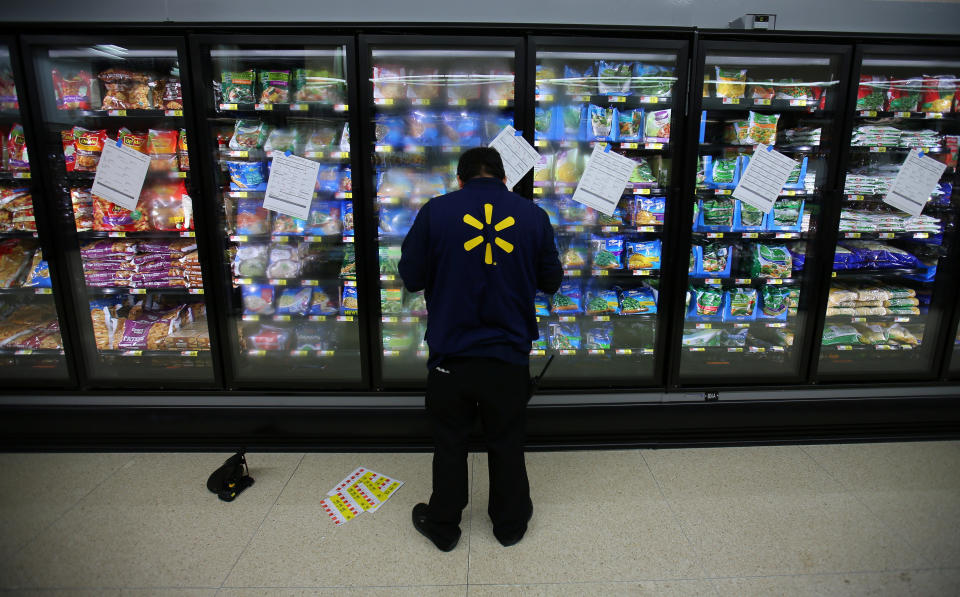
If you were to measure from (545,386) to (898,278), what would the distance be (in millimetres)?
2679

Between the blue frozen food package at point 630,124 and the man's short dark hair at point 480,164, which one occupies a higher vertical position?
the blue frozen food package at point 630,124

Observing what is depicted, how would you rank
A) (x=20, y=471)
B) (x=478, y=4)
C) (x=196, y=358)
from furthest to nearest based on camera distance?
1. (x=196, y=358)
2. (x=478, y=4)
3. (x=20, y=471)

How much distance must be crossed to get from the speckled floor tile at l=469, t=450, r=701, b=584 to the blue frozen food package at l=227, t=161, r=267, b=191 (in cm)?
216

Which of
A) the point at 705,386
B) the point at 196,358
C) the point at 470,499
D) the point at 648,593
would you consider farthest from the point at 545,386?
the point at 196,358

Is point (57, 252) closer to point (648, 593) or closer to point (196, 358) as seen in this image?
point (196, 358)

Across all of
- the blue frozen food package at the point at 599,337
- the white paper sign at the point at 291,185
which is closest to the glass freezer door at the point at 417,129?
the white paper sign at the point at 291,185

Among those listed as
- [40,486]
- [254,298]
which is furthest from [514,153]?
[40,486]

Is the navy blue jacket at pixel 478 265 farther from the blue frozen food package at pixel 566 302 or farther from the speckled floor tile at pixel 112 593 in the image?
the speckled floor tile at pixel 112 593

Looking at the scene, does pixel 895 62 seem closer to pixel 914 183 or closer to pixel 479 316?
pixel 914 183

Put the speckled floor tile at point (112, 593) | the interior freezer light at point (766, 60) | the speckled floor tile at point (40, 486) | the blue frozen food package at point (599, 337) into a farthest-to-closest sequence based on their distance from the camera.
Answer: the blue frozen food package at point (599, 337) → the interior freezer light at point (766, 60) → the speckled floor tile at point (40, 486) → the speckled floor tile at point (112, 593)

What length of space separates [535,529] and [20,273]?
11.6 feet

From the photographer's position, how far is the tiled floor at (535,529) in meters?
1.90

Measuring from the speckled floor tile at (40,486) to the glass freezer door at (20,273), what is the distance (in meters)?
0.49

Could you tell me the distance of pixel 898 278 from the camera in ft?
10.9
